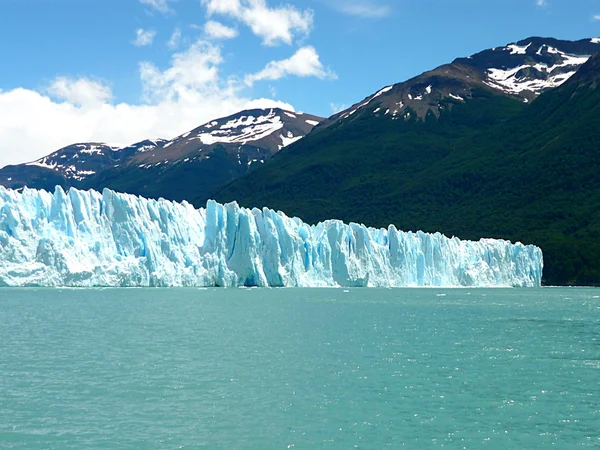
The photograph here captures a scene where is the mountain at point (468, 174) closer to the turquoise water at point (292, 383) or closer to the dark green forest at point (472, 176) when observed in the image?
the dark green forest at point (472, 176)

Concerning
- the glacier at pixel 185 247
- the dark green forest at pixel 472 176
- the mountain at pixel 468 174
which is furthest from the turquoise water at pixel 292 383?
the dark green forest at pixel 472 176

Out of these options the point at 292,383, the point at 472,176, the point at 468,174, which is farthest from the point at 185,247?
the point at 468,174

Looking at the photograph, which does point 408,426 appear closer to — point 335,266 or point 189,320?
point 189,320

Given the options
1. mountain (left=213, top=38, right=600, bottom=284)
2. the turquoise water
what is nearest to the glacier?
the turquoise water

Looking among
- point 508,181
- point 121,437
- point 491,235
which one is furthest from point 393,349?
point 508,181

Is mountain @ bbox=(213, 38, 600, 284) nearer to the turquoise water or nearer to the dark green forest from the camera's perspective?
the dark green forest

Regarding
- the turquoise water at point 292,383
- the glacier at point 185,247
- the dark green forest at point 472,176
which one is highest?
the dark green forest at point 472,176

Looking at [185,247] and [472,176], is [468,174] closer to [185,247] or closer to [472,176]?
[472,176]
